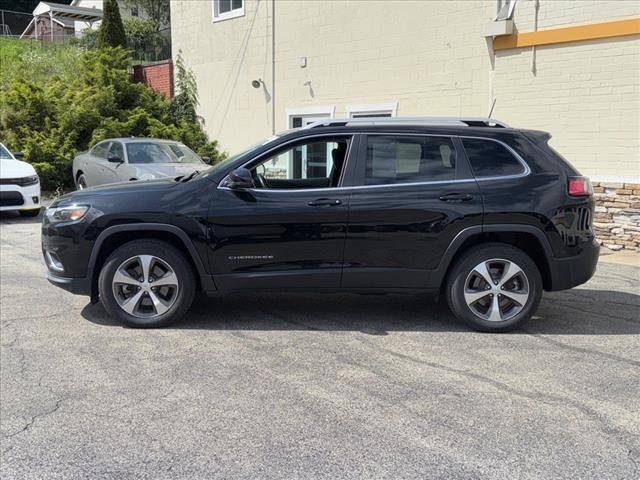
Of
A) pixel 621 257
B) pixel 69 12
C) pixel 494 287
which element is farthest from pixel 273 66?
pixel 69 12

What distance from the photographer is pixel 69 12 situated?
38875 millimetres

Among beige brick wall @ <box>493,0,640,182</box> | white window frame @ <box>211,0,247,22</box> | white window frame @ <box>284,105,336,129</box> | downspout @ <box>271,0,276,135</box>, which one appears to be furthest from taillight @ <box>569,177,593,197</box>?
white window frame @ <box>211,0,247,22</box>

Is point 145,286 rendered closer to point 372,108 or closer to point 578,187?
point 578,187

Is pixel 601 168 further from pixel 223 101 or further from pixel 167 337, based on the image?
pixel 223 101

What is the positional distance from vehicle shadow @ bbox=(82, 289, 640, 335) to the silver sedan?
5.67m

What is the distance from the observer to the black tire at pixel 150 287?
504 cm

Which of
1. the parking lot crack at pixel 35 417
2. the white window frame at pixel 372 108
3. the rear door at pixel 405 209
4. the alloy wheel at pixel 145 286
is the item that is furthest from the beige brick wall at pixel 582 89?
the parking lot crack at pixel 35 417

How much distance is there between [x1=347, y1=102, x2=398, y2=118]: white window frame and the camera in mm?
11906

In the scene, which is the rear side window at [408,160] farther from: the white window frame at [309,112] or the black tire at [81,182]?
the black tire at [81,182]

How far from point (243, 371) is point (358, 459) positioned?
1.41 metres

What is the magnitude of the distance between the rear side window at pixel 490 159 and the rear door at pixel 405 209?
0.30 feet

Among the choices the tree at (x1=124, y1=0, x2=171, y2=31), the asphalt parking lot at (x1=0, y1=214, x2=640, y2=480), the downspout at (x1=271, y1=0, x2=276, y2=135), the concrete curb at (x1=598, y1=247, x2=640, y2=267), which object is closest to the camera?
the asphalt parking lot at (x1=0, y1=214, x2=640, y2=480)

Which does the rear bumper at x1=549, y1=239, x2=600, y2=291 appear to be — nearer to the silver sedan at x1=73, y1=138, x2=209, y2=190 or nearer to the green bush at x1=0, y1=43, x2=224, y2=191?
the silver sedan at x1=73, y1=138, x2=209, y2=190

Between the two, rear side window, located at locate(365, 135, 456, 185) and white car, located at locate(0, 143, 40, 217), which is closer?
rear side window, located at locate(365, 135, 456, 185)
